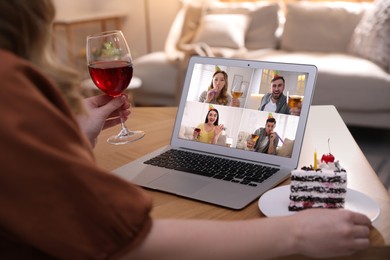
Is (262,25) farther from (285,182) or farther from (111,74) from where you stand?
(285,182)

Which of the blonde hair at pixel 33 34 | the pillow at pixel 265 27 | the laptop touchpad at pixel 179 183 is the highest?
the pillow at pixel 265 27

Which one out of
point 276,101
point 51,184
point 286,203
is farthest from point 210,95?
point 51,184

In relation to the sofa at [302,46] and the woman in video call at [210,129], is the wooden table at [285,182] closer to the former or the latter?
the woman in video call at [210,129]

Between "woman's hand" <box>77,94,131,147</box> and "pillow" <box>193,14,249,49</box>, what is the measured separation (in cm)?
263

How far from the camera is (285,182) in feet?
3.04

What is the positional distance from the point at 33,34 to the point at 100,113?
0.49 metres

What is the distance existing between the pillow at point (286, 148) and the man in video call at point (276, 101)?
6 cm

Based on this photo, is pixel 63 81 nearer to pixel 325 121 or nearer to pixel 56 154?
pixel 56 154

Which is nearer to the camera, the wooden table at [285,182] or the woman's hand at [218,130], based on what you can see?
the wooden table at [285,182]

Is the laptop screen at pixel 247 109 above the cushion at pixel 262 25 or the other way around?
the other way around

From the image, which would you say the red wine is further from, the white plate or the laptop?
the white plate

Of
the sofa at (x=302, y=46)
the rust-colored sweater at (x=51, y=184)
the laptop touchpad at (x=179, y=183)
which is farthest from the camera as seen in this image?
A: the sofa at (x=302, y=46)

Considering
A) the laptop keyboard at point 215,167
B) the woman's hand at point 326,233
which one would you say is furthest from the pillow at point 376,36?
the woman's hand at point 326,233

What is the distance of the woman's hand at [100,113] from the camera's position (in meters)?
1.01
